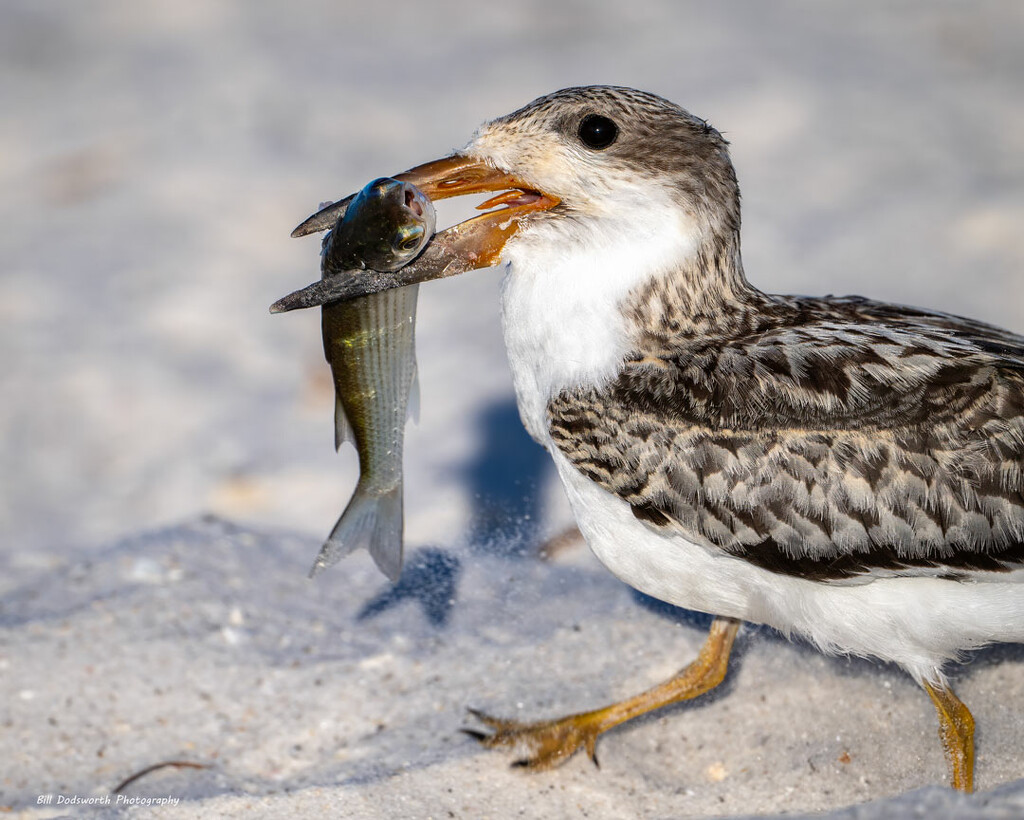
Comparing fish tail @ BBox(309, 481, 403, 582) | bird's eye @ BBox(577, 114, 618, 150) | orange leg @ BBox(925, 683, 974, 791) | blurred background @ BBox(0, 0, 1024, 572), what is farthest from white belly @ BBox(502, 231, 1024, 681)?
blurred background @ BBox(0, 0, 1024, 572)

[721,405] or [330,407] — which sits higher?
[721,405]

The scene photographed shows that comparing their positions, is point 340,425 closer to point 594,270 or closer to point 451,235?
point 451,235

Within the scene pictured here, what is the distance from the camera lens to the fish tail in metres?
3.77

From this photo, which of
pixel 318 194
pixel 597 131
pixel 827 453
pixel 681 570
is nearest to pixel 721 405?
pixel 827 453

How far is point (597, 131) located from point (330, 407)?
122 inches

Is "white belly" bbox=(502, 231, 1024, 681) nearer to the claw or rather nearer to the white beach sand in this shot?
the white beach sand

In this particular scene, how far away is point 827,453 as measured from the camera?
326cm

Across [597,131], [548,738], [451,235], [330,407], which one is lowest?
[548,738]

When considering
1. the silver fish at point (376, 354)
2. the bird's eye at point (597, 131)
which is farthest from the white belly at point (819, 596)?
the bird's eye at point (597, 131)

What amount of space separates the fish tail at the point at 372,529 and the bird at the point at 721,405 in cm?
56

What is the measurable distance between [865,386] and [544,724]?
1.64 m

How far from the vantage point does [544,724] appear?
4062 mm

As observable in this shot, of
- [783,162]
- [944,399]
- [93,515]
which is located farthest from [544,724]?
[783,162]

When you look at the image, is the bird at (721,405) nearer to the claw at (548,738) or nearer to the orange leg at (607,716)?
the orange leg at (607,716)
